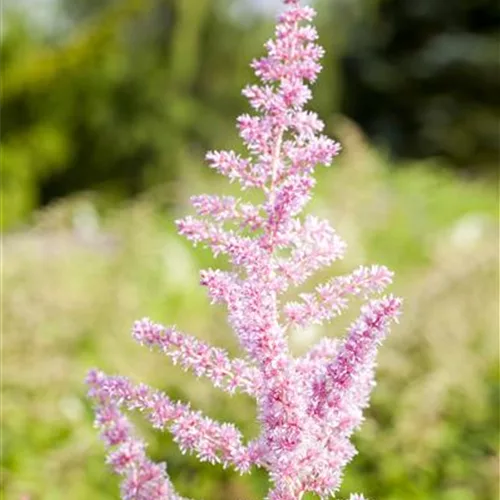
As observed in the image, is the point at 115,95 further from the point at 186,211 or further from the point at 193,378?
the point at 193,378

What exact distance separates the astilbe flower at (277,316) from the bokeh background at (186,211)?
9.15 feet

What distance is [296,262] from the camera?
4.68ft

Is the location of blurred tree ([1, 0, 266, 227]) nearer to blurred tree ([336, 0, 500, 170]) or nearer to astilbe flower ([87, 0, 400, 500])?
blurred tree ([336, 0, 500, 170])

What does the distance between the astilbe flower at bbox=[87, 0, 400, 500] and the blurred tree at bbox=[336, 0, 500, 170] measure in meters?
23.5

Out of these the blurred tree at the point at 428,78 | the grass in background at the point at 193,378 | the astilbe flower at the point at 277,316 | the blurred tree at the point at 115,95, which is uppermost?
the blurred tree at the point at 428,78

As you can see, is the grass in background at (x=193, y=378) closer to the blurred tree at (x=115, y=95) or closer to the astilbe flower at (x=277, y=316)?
the astilbe flower at (x=277, y=316)

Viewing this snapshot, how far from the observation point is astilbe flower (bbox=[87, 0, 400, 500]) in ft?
4.41

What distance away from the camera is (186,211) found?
11344 millimetres

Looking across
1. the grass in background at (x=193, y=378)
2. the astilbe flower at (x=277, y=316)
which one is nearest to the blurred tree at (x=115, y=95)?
the grass in background at (x=193, y=378)

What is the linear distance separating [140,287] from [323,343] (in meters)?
5.49

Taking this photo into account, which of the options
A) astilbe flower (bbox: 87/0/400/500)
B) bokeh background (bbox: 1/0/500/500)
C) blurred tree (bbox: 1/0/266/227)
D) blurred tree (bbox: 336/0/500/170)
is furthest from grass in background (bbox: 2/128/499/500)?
blurred tree (bbox: 336/0/500/170)

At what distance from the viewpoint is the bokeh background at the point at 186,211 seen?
4.62m

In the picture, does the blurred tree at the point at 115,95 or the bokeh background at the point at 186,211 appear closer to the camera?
the bokeh background at the point at 186,211

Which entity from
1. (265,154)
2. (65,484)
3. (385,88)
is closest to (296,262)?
(265,154)
